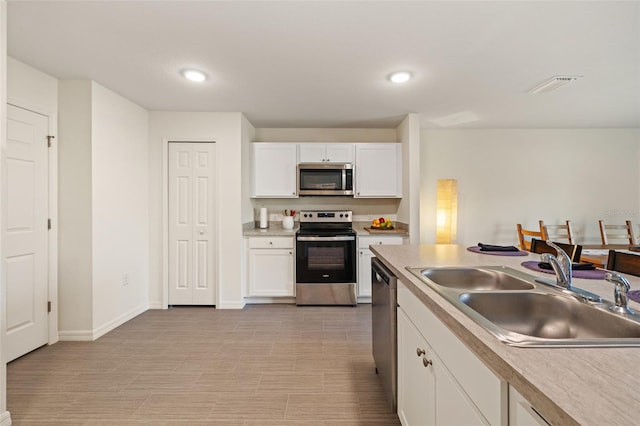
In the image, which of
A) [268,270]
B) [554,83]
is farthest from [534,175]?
[268,270]

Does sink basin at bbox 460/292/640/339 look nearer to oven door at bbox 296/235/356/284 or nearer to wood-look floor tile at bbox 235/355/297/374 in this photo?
wood-look floor tile at bbox 235/355/297/374

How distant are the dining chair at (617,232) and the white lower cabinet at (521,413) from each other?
14.6 feet

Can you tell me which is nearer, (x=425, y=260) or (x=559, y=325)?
(x=559, y=325)

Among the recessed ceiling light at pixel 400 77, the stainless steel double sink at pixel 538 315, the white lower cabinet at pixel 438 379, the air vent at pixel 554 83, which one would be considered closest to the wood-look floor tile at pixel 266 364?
the white lower cabinet at pixel 438 379

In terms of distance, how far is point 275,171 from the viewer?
385cm

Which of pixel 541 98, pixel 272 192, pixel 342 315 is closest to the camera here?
pixel 541 98

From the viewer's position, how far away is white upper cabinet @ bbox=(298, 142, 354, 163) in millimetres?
3844

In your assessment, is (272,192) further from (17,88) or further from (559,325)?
(559,325)

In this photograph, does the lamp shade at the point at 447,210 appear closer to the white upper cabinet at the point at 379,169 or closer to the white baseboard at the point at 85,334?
the white upper cabinet at the point at 379,169

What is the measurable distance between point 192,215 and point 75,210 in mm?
1091

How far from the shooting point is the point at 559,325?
3.35ft

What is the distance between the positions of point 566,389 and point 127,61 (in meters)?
3.03

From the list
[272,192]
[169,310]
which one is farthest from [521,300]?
[169,310]

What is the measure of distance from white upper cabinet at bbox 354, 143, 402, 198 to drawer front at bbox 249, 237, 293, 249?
3.61ft
